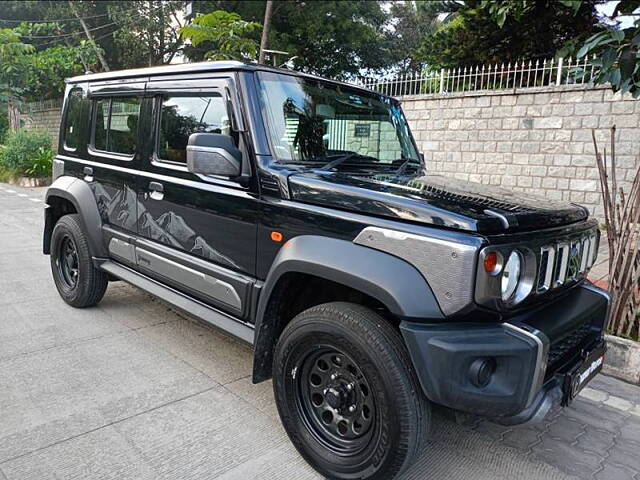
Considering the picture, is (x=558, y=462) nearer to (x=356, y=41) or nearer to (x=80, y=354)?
(x=80, y=354)

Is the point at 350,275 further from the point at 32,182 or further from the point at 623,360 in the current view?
the point at 32,182

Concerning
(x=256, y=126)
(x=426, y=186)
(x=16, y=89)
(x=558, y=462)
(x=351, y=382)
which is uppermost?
(x=16, y=89)

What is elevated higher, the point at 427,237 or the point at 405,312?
the point at 427,237

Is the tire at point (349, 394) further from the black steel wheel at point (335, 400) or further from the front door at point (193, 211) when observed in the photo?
the front door at point (193, 211)

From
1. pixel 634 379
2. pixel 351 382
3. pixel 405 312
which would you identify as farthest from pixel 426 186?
pixel 634 379

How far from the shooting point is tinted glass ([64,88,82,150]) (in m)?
4.55

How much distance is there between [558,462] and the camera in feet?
8.81

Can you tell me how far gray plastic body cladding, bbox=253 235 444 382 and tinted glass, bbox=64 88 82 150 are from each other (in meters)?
2.92

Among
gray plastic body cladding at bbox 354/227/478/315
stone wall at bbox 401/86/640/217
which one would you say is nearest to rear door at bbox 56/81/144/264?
gray plastic body cladding at bbox 354/227/478/315

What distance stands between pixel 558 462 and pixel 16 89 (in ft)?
62.1

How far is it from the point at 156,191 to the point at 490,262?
7.94 feet

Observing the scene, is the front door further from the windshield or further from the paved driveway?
the paved driveway

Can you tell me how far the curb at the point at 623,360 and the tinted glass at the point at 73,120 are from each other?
15.5ft

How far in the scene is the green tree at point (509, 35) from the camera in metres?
11.7
